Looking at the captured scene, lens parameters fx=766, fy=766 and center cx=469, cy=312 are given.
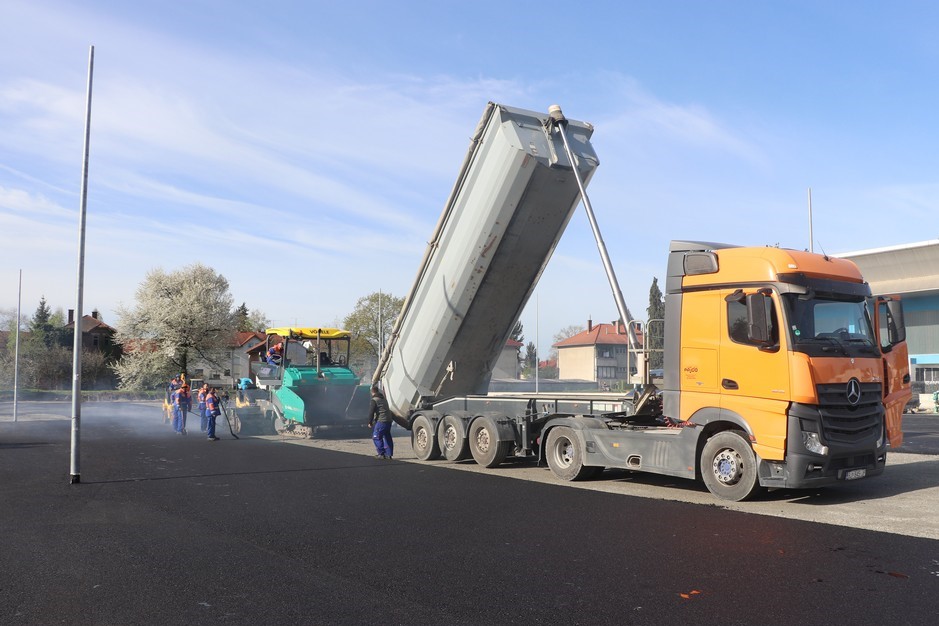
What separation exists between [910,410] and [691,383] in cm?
2848

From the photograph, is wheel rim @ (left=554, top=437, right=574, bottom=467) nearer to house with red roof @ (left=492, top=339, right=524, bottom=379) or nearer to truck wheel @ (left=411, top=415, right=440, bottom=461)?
truck wheel @ (left=411, top=415, right=440, bottom=461)

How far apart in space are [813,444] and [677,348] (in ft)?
6.52

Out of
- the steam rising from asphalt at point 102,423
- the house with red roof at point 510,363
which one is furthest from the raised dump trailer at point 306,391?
the house with red roof at point 510,363

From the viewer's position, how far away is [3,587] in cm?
550

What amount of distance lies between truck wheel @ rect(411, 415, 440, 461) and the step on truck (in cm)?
37

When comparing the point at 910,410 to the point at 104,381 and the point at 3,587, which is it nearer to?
the point at 3,587

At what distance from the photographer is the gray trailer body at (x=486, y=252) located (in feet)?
35.8

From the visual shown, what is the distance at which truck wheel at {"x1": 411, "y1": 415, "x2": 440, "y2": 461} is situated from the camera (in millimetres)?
13750

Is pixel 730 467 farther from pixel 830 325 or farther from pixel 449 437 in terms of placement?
pixel 449 437

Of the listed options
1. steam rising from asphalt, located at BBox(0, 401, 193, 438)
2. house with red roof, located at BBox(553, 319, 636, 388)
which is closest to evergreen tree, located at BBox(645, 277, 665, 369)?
steam rising from asphalt, located at BBox(0, 401, 193, 438)

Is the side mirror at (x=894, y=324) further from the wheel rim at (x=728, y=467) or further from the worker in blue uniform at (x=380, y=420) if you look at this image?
the worker in blue uniform at (x=380, y=420)

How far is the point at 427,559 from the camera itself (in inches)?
247

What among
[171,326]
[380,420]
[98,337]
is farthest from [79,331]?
[98,337]

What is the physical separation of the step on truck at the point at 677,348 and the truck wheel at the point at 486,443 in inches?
1.2
